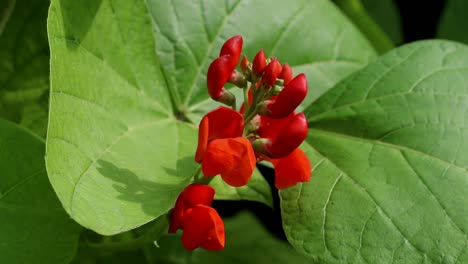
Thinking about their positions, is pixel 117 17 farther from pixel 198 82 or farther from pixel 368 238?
pixel 368 238

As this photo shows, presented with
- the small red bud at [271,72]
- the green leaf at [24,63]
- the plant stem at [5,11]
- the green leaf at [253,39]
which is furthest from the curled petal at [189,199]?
the plant stem at [5,11]

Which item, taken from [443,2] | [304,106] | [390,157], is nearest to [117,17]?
[304,106]

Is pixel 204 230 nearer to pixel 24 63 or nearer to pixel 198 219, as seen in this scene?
pixel 198 219

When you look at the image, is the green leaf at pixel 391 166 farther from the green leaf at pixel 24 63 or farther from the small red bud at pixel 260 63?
the green leaf at pixel 24 63

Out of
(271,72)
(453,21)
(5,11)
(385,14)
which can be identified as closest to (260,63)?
(271,72)

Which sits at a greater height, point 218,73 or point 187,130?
point 218,73

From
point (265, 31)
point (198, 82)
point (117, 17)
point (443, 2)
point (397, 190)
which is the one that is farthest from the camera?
point (443, 2)

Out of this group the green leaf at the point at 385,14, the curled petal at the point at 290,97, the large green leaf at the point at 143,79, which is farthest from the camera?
the green leaf at the point at 385,14
